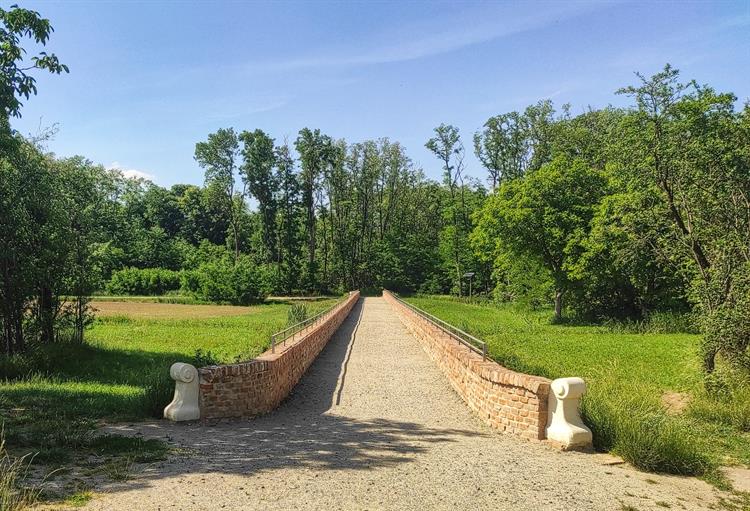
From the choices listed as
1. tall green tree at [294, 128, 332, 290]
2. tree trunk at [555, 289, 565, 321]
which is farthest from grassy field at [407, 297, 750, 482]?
tall green tree at [294, 128, 332, 290]

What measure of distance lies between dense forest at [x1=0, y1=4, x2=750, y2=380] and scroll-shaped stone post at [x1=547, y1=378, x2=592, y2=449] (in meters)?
5.49

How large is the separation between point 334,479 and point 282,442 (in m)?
1.76

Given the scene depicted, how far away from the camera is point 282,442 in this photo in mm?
7121

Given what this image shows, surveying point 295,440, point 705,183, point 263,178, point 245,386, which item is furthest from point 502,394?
point 263,178

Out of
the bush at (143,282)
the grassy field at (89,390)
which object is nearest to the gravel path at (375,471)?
the grassy field at (89,390)

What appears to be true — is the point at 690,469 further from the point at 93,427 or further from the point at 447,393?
the point at 93,427

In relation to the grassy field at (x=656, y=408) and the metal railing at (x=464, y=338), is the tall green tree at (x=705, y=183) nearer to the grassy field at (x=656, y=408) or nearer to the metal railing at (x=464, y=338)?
the grassy field at (x=656, y=408)

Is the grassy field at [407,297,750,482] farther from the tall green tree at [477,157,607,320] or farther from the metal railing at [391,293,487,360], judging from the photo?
the tall green tree at [477,157,607,320]

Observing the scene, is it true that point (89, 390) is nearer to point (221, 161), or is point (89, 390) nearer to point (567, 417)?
point (567, 417)

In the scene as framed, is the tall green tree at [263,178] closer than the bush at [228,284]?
No

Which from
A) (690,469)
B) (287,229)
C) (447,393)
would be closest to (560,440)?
(690,469)

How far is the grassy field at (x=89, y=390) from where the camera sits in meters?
6.42

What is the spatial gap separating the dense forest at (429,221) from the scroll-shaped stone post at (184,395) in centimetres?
603

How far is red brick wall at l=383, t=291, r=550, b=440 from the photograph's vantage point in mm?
7223
